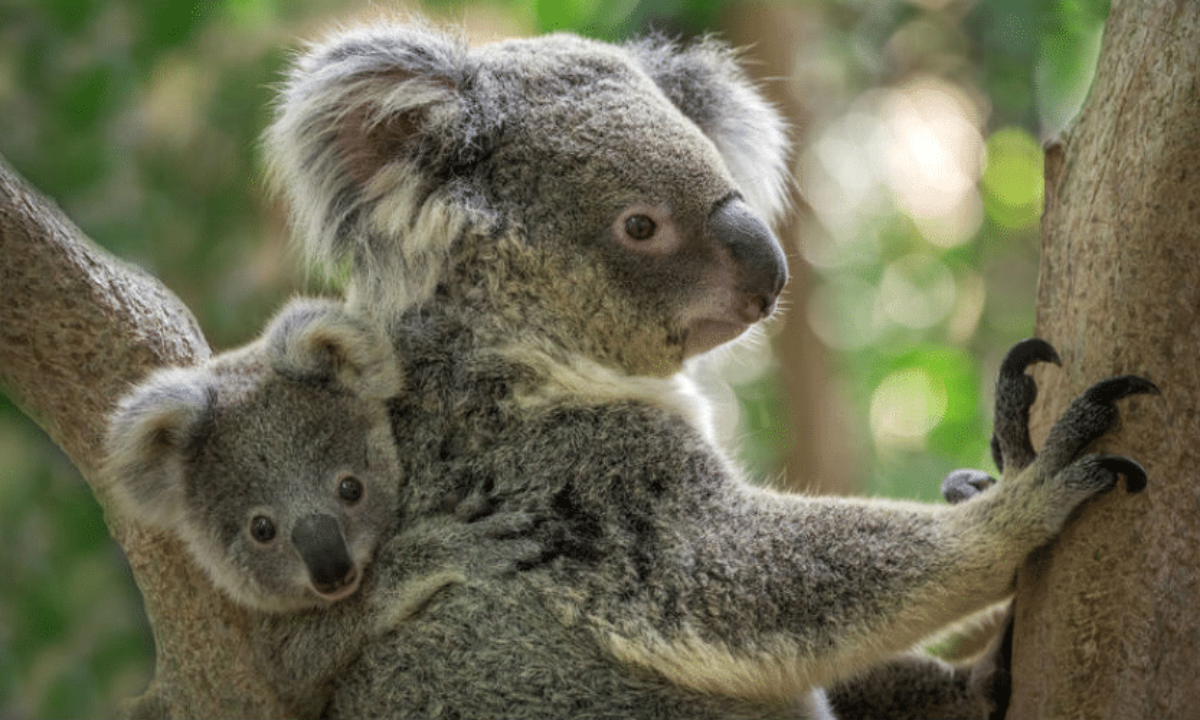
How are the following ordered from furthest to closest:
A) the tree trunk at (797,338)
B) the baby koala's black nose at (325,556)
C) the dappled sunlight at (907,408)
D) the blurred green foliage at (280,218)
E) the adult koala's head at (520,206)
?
the dappled sunlight at (907,408) < the tree trunk at (797,338) < the blurred green foliage at (280,218) < the adult koala's head at (520,206) < the baby koala's black nose at (325,556)

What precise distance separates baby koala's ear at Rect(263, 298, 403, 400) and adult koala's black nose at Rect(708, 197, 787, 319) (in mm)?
764

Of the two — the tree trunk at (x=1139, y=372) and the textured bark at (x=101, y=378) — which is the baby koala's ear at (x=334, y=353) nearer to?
the textured bark at (x=101, y=378)

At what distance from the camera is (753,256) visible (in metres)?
2.38

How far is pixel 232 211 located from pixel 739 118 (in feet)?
7.57

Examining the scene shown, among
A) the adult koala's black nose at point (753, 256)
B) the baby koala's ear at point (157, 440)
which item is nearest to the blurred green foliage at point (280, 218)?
the baby koala's ear at point (157, 440)

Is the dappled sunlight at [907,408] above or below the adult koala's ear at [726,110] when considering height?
below

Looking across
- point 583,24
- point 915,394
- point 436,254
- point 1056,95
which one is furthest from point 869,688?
point 915,394

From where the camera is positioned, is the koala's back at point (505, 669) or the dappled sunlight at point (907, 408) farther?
the dappled sunlight at point (907, 408)

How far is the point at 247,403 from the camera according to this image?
2.31m

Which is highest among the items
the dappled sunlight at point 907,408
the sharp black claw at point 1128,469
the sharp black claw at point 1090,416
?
the sharp black claw at point 1090,416

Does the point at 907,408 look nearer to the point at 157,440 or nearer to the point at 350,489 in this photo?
the point at 350,489

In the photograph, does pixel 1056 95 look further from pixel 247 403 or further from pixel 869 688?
pixel 247 403

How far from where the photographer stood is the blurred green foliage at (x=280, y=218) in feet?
8.75

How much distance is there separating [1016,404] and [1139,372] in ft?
0.95
